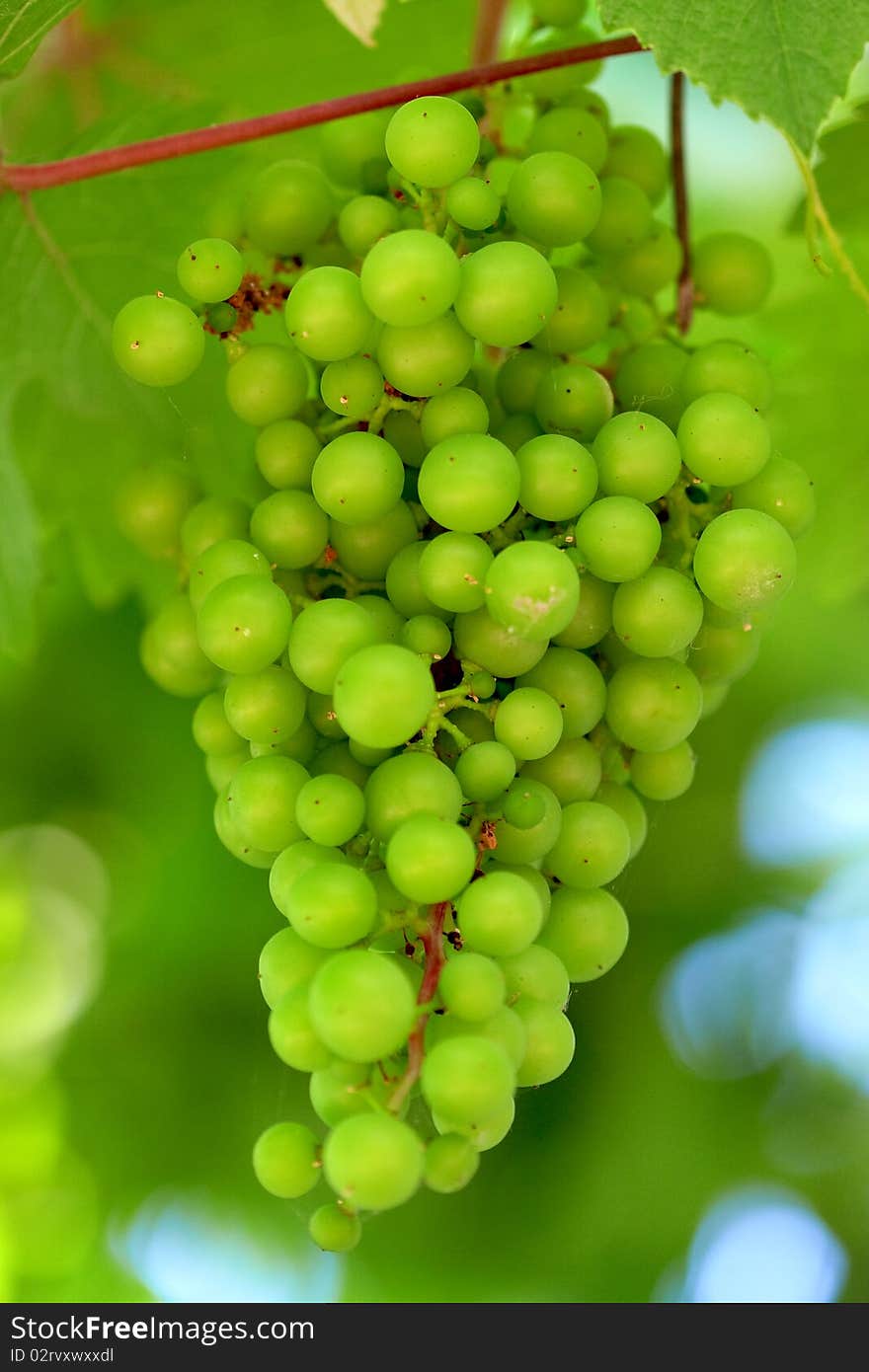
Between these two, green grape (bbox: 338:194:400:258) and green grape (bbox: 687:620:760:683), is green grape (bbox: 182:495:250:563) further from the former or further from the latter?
green grape (bbox: 687:620:760:683)

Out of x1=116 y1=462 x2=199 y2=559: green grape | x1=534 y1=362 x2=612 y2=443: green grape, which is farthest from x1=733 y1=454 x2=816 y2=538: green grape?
x1=116 y1=462 x2=199 y2=559: green grape

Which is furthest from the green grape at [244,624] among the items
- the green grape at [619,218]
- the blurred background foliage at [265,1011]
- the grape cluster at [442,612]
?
the blurred background foliage at [265,1011]

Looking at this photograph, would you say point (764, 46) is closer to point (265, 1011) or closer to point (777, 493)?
point (777, 493)

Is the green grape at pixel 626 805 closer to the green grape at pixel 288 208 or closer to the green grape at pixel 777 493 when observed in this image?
the green grape at pixel 777 493

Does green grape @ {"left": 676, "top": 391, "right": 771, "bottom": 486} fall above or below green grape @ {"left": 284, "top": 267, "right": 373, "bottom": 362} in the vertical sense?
below

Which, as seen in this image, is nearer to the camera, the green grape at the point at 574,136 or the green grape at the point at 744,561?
the green grape at the point at 744,561
